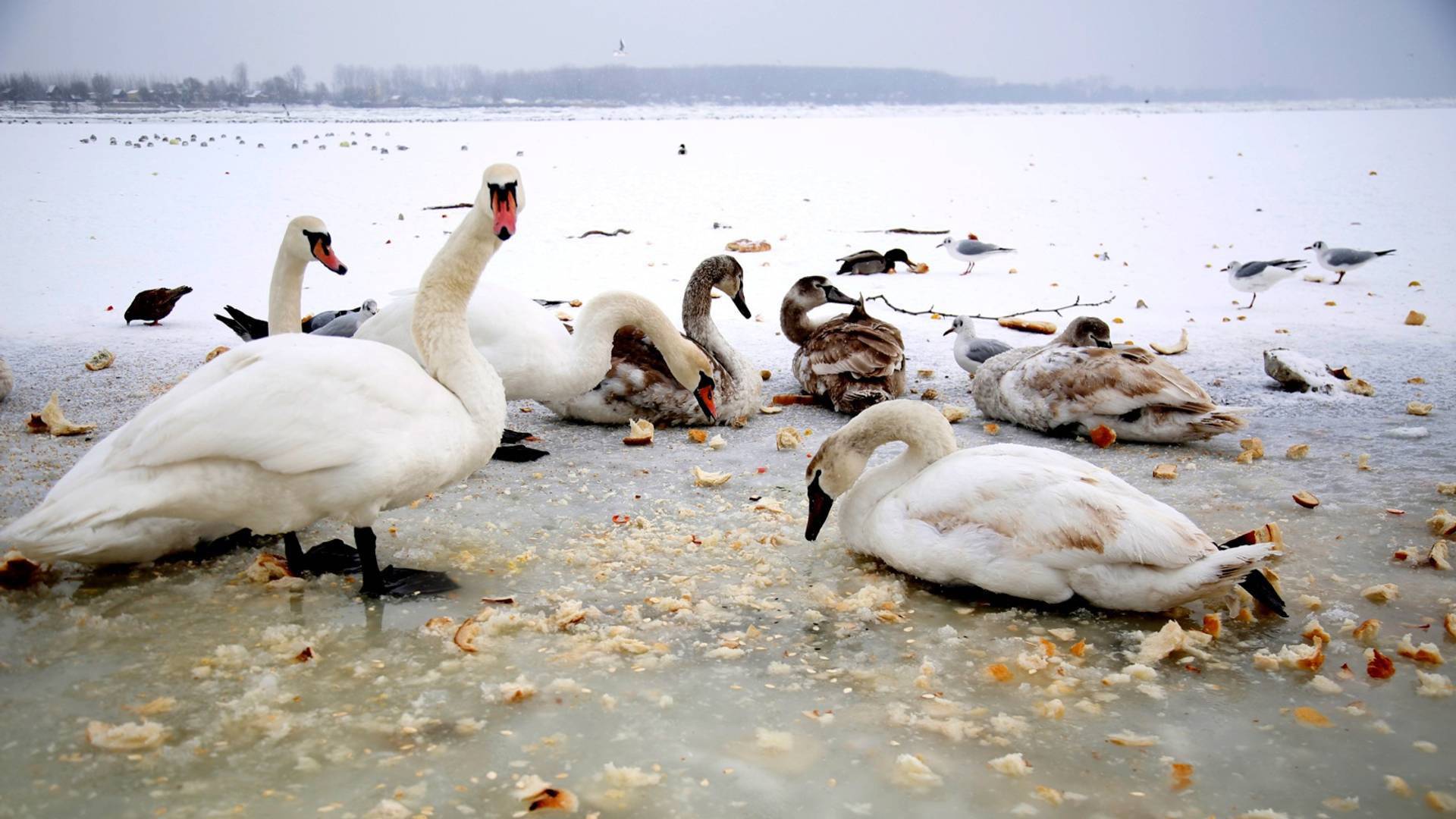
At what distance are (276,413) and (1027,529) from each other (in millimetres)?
2417

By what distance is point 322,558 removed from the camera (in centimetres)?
407

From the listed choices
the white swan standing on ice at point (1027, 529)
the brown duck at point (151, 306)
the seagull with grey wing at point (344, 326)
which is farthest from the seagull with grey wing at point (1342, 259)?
the brown duck at point (151, 306)

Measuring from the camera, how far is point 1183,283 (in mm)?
10086

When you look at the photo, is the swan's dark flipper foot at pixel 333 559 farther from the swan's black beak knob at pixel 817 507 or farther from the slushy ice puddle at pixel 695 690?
the swan's black beak knob at pixel 817 507

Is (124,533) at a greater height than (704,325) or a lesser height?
lesser

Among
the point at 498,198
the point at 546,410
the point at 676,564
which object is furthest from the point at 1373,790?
the point at 546,410

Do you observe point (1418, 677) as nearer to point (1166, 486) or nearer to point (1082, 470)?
point (1082, 470)

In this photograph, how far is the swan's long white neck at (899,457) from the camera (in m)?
4.07

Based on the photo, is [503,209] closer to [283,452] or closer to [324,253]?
[283,452]

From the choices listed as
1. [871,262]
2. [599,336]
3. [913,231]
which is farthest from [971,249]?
[599,336]

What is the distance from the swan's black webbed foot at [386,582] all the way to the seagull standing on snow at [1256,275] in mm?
7536

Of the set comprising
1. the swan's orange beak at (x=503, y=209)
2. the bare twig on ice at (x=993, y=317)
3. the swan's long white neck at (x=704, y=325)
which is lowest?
the bare twig on ice at (x=993, y=317)

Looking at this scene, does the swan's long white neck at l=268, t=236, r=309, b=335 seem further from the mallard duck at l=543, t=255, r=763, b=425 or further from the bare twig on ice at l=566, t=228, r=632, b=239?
the bare twig on ice at l=566, t=228, r=632, b=239

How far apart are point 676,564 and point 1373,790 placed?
2.28 metres
